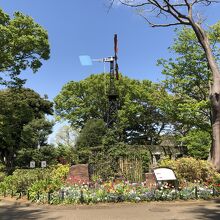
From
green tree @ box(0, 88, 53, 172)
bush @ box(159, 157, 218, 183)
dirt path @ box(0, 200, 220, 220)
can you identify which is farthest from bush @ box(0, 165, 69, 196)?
green tree @ box(0, 88, 53, 172)

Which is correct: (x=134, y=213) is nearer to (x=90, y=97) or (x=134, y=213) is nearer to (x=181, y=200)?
(x=181, y=200)

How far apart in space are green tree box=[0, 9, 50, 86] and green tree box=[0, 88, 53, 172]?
1929mm

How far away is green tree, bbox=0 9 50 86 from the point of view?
72.9ft

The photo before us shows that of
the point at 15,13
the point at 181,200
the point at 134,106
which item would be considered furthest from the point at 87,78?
the point at 181,200

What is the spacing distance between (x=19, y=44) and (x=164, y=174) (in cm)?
1413

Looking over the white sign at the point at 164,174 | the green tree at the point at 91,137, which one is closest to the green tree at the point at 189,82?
the green tree at the point at 91,137

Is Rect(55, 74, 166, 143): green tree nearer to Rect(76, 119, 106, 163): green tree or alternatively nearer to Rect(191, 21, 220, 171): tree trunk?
Rect(76, 119, 106, 163): green tree

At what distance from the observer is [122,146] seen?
1938 centimetres

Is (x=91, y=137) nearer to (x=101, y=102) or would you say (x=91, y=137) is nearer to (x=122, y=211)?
(x=101, y=102)

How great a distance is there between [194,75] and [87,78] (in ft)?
72.3

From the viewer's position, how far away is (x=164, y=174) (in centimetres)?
1425

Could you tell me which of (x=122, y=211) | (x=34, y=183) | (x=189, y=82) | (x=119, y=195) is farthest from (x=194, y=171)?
(x=189, y=82)

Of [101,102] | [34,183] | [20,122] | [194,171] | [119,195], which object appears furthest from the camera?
[101,102]

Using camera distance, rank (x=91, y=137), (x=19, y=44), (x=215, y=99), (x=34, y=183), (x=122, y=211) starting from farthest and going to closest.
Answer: (x=91, y=137) → (x=19, y=44) → (x=34, y=183) → (x=215, y=99) → (x=122, y=211)
